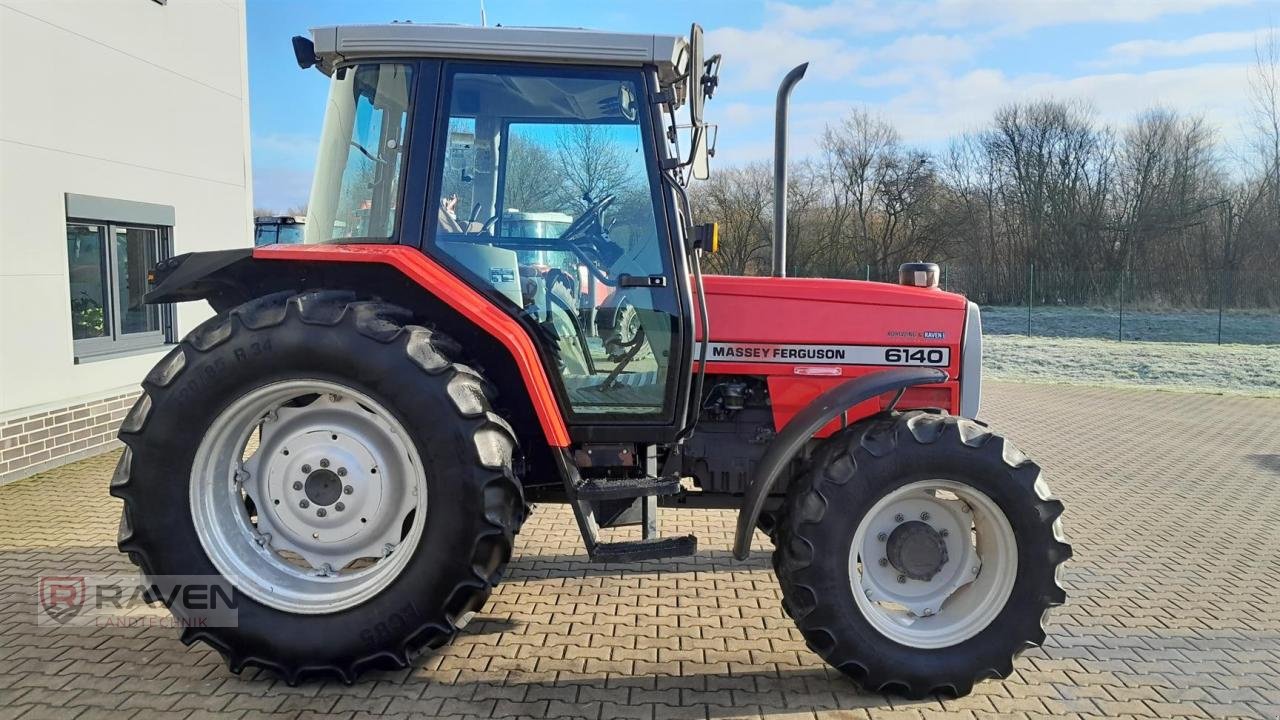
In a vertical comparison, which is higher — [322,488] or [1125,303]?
[1125,303]

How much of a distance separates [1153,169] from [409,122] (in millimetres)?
35408

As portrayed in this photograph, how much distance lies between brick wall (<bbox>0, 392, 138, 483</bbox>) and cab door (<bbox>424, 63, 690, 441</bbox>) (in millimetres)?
5008

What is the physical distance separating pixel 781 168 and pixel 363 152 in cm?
191

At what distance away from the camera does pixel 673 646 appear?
3.71 m

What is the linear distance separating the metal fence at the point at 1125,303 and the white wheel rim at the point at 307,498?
70.9 feet

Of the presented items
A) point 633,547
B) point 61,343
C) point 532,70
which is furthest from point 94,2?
point 633,547

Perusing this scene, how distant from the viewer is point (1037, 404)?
40.0ft

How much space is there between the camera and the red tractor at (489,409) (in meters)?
3.09

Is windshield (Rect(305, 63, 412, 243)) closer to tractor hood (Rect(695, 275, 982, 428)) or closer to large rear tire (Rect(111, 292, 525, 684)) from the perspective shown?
large rear tire (Rect(111, 292, 525, 684))

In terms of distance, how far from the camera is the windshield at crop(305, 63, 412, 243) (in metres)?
3.35

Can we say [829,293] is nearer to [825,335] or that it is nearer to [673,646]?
[825,335]

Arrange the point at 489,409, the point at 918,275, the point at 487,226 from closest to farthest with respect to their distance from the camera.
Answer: the point at 489,409 < the point at 487,226 < the point at 918,275

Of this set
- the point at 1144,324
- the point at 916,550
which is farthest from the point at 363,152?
the point at 1144,324

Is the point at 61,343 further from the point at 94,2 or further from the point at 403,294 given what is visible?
the point at 403,294
